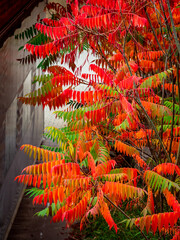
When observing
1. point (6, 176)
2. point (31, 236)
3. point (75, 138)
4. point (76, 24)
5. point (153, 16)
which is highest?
point (153, 16)

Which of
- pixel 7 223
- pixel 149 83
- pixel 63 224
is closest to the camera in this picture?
pixel 149 83

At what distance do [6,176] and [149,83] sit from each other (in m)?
3.56

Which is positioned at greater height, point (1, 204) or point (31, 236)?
point (1, 204)

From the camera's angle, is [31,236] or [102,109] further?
[31,236]

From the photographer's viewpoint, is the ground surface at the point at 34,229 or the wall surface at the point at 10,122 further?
the ground surface at the point at 34,229

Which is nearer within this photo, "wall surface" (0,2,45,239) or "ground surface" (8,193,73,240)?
"wall surface" (0,2,45,239)

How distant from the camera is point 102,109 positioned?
12.1ft

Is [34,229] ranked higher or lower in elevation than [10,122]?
lower

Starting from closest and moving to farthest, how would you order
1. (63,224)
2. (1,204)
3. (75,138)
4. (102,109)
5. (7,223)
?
(102,109)
(75,138)
(1,204)
(7,223)
(63,224)

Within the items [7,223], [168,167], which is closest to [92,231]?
[7,223]

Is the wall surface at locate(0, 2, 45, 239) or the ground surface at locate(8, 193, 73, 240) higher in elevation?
the wall surface at locate(0, 2, 45, 239)

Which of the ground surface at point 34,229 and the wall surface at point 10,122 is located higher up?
the wall surface at point 10,122

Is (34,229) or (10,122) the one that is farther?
(34,229)

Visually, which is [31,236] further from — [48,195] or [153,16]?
[153,16]
